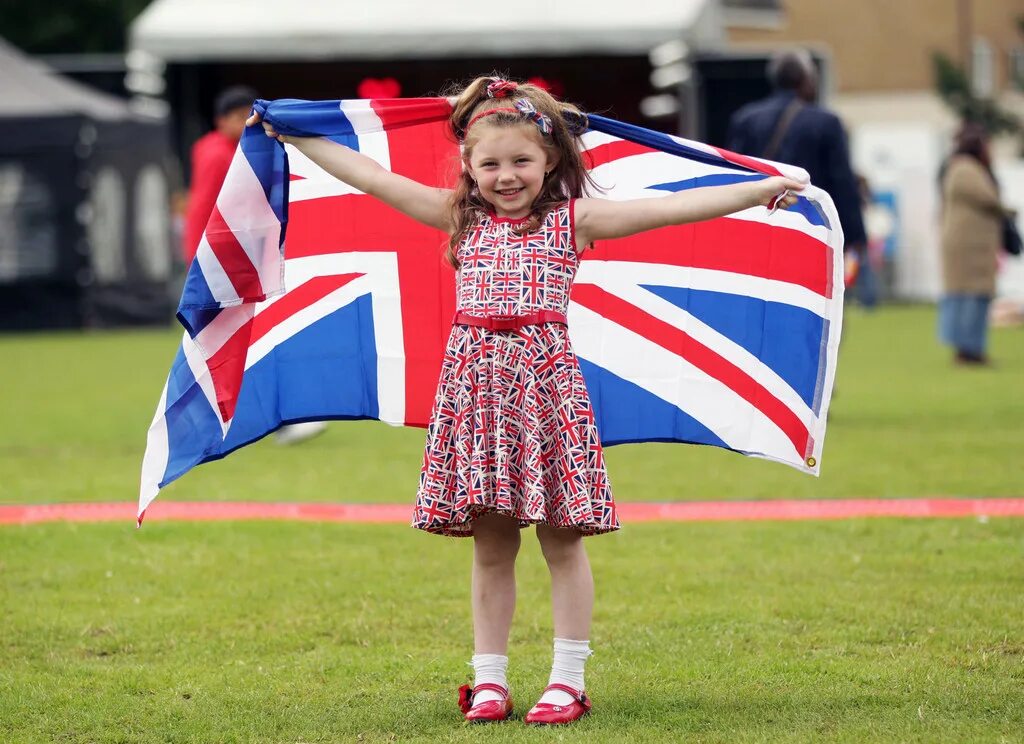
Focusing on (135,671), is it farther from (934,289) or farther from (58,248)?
(934,289)

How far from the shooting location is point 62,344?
21.6 meters

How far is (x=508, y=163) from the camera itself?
14.8ft

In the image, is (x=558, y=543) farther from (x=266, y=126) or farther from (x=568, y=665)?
(x=266, y=126)

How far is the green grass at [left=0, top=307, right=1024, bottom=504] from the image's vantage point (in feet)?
28.3

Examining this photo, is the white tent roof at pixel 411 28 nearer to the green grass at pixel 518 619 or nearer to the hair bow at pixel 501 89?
the green grass at pixel 518 619

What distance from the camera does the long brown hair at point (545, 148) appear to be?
458cm

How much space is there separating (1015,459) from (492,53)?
15976mm

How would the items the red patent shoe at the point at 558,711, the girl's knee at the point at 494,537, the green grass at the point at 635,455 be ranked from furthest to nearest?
the green grass at the point at 635,455, the girl's knee at the point at 494,537, the red patent shoe at the point at 558,711

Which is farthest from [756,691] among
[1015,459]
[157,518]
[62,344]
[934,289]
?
[934,289]

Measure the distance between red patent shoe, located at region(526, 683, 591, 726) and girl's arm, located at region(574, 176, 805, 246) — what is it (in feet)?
4.00

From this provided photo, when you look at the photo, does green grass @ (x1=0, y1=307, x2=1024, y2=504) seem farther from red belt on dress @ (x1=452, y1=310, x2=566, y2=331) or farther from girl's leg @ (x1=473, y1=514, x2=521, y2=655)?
red belt on dress @ (x1=452, y1=310, x2=566, y2=331)

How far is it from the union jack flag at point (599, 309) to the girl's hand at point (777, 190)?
417 millimetres

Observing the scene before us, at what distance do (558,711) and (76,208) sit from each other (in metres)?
20.0

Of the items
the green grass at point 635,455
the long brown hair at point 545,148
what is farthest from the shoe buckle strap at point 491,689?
the green grass at point 635,455
